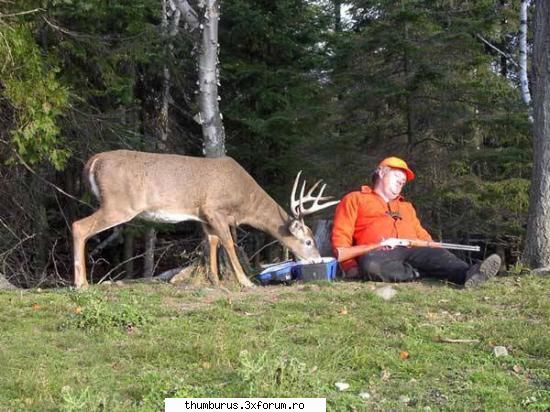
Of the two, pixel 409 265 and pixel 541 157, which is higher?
pixel 541 157

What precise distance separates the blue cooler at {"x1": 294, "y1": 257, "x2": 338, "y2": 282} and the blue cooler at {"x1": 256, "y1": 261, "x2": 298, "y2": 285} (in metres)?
0.35

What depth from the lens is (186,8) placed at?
29.7 ft

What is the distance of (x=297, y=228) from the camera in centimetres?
941

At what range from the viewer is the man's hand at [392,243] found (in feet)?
26.5

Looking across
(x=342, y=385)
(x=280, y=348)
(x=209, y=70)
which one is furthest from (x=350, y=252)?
(x=342, y=385)

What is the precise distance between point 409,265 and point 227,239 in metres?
2.14

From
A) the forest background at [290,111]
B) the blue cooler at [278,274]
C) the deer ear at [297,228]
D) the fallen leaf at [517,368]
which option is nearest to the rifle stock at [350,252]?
the blue cooler at [278,274]

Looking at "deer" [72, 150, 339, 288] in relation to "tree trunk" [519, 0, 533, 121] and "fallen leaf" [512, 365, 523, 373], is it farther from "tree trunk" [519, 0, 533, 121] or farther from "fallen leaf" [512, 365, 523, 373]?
"tree trunk" [519, 0, 533, 121]

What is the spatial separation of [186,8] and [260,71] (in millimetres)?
6676

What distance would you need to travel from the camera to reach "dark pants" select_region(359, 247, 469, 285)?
7.71 metres

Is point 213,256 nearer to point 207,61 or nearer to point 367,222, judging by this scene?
point 367,222

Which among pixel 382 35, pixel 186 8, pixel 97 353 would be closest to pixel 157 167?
pixel 186 8

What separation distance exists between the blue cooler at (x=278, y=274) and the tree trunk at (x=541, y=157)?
8.71ft

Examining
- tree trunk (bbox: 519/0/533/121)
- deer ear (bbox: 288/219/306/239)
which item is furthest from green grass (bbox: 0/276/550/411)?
tree trunk (bbox: 519/0/533/121)
